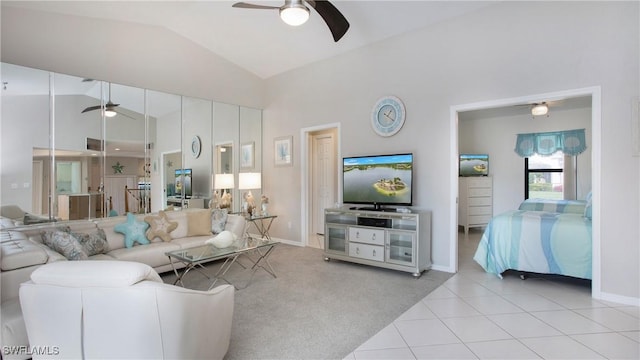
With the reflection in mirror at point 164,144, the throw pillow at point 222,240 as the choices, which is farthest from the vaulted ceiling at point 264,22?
the throw pillow at point 222,240

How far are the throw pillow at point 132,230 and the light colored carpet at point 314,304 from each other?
537mm

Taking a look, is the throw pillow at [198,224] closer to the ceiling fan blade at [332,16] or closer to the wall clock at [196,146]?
the wall clock at [196,146]

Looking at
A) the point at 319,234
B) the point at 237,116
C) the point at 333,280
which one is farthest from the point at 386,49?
the point at 319,234

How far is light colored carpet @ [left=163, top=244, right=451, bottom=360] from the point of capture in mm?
2217

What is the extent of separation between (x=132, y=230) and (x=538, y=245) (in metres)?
4.72

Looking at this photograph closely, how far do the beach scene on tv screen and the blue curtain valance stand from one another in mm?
4116

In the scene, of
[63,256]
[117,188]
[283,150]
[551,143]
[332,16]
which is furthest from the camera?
[551,143]

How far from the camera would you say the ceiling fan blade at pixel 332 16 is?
2.76 m

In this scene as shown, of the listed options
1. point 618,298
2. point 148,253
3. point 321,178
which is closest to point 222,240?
point 148,253

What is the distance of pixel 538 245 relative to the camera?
3475mm

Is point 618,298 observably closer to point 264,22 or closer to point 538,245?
point 538,245

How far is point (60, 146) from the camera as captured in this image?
3.71 meters

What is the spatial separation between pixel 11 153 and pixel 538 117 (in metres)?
8.54

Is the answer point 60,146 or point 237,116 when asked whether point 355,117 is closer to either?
point 237,116
